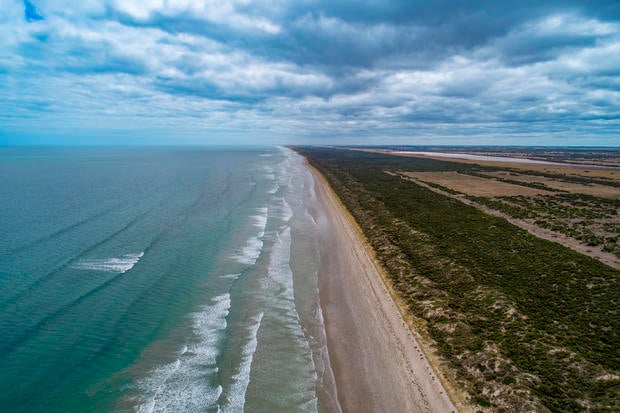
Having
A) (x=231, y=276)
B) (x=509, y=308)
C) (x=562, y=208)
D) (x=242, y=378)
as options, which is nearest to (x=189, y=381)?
(x=242, y=378)

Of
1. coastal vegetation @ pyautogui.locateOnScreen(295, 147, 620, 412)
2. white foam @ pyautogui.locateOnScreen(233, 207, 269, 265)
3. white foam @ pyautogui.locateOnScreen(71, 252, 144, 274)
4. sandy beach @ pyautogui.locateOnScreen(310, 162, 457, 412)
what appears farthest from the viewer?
white foam @ pyautogui.locateOnScreen(233, 207, 269, 265)

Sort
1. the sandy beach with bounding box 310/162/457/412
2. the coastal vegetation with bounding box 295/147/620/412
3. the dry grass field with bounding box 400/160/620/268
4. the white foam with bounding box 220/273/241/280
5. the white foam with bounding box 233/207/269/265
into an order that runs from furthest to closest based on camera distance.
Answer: the dry grass field with bounding box 400/160/620/268, the white foam with bounding box 233/207/269/265, the white foam with bounding box 220/273/241/280, the sandy beach with bounding box 310/162/457/412, the coastal vegetation with bounding box 295/147/620/412

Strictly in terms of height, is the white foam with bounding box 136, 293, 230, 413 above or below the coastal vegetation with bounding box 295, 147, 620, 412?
below

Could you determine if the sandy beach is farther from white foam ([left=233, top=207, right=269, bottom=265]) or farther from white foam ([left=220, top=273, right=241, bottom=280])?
white foam ([left=220, top=273, right=241, bottom=280])

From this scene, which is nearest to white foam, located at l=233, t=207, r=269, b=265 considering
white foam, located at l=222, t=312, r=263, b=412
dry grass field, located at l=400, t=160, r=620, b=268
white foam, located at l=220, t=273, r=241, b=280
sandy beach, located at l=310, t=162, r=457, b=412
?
white foam, located at l=220, t=273, r=241, b=280

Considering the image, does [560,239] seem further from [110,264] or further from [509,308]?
[110,264]

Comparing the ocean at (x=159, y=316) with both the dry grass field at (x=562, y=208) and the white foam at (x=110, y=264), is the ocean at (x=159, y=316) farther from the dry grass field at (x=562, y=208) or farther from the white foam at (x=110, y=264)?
the dry grass field at (x=562, y=208)

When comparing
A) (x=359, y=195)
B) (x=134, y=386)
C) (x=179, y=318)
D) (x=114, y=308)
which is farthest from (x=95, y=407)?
(x=359, y=195)

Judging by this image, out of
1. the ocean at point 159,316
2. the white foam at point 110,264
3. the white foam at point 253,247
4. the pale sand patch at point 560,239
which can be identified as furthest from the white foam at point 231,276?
the pale sand patch at point 560,239
